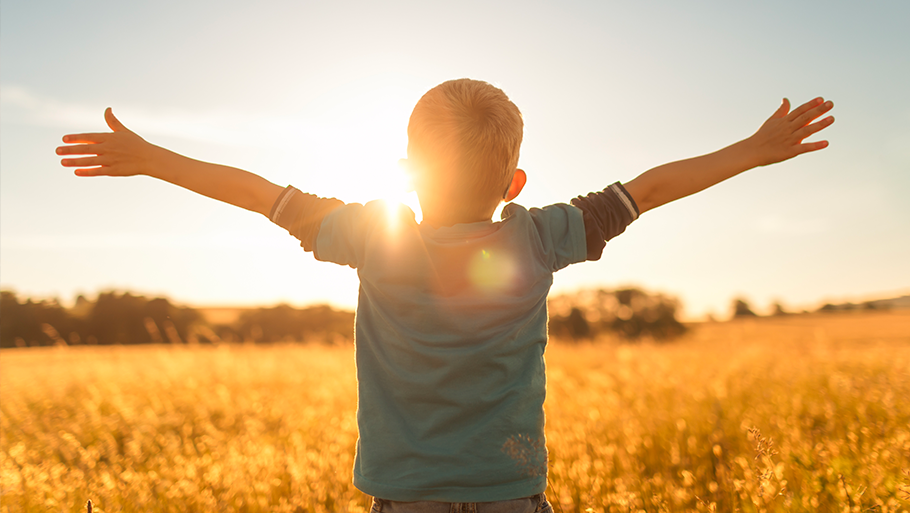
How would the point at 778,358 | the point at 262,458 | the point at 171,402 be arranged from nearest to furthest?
1. the point at 262,458
2. the point at 171,402
3. the point at 778,358

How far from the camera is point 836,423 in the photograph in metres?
3.56

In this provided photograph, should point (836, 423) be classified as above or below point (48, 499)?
below

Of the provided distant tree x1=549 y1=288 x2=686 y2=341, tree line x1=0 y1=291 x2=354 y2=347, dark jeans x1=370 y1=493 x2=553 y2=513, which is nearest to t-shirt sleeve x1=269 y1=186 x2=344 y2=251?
dark jeans x1=370 y1=493 x2=553 y2=513

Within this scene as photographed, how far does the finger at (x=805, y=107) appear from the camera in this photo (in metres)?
Result: 1.82

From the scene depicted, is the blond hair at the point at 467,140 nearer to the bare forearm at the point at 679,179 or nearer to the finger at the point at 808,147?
the bare forearm at the point at 679,179

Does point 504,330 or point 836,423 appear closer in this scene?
point 504,330

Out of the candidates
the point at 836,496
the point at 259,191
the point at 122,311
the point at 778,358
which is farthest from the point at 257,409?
the point at 122,311

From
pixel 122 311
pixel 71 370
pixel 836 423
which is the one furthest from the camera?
pixel 122 311

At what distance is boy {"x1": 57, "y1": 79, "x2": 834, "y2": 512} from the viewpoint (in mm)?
1378

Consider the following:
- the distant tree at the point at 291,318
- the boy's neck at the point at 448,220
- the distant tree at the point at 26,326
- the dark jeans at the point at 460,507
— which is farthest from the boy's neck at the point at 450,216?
the distant tree at the point at 291,318

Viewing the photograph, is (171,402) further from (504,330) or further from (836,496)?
(836,496)

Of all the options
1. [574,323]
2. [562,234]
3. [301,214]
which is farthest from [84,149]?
[574,323]

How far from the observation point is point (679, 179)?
1.67 meters

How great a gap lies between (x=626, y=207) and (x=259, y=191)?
4.18ft
